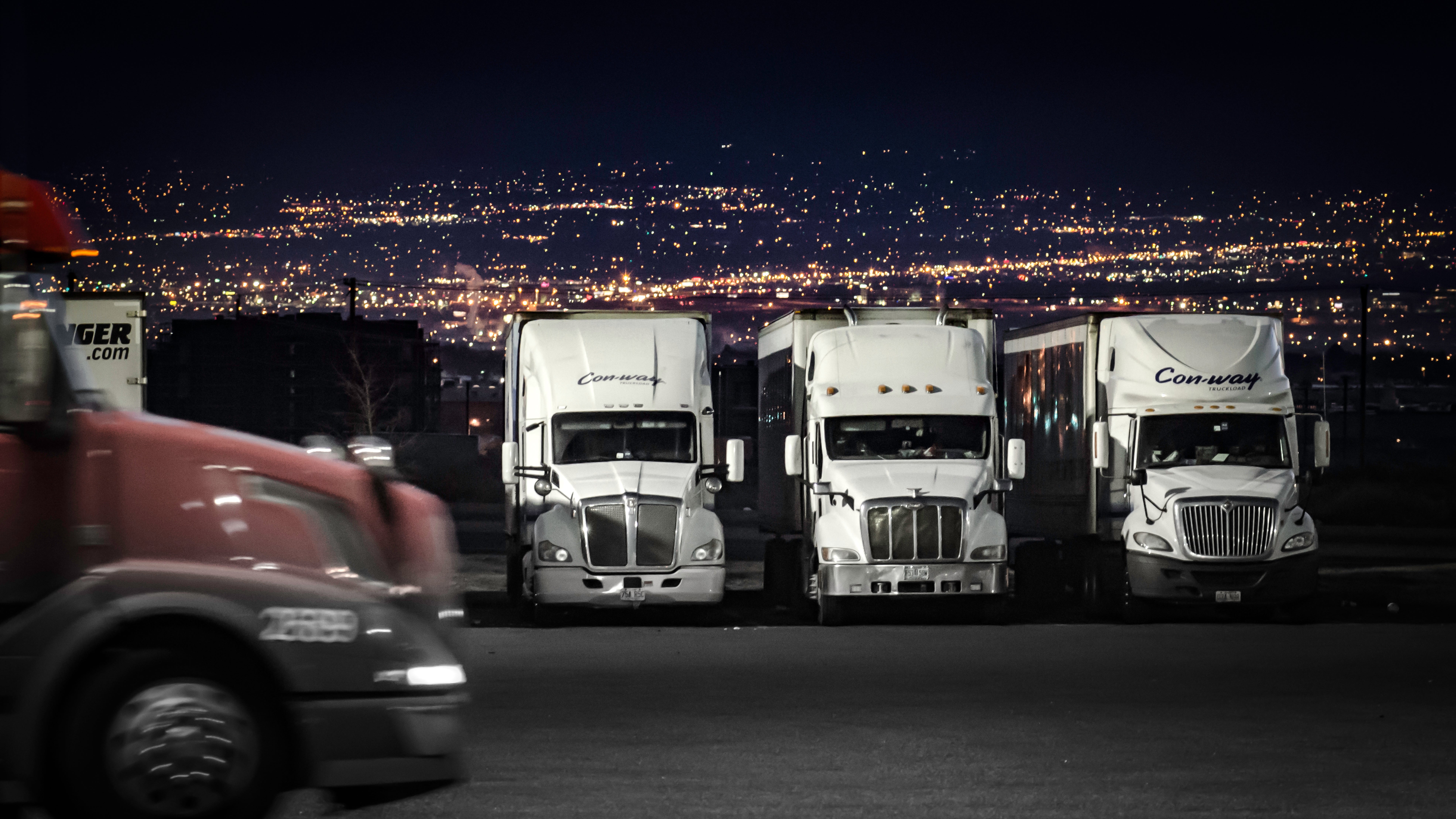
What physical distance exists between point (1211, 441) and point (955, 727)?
10.1 meters

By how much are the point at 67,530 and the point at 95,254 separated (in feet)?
7.13

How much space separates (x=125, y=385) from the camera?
22781 millimetres

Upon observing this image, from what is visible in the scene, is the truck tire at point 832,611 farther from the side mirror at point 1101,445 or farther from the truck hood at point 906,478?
the side mirror at point 1101,445

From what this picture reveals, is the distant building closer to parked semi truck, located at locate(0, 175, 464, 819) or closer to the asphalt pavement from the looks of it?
the asphalt pavement

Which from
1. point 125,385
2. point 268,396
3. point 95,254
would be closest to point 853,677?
point 95,254

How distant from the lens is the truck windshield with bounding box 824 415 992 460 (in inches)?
815

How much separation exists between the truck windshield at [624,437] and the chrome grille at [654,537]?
1106 millimetres

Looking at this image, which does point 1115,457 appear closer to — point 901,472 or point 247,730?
point 901,472

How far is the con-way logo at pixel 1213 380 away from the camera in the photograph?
68.2ft

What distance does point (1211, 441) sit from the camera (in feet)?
68.7

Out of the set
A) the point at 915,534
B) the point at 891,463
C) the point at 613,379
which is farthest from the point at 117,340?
the point at 915,534

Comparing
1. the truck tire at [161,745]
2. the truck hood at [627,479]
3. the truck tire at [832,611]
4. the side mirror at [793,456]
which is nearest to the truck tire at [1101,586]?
the truck tire at [832,611]

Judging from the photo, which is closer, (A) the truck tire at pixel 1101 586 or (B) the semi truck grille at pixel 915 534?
(B) the semi truck grille at pixel 915 534

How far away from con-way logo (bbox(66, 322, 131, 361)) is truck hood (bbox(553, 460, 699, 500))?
657cm
